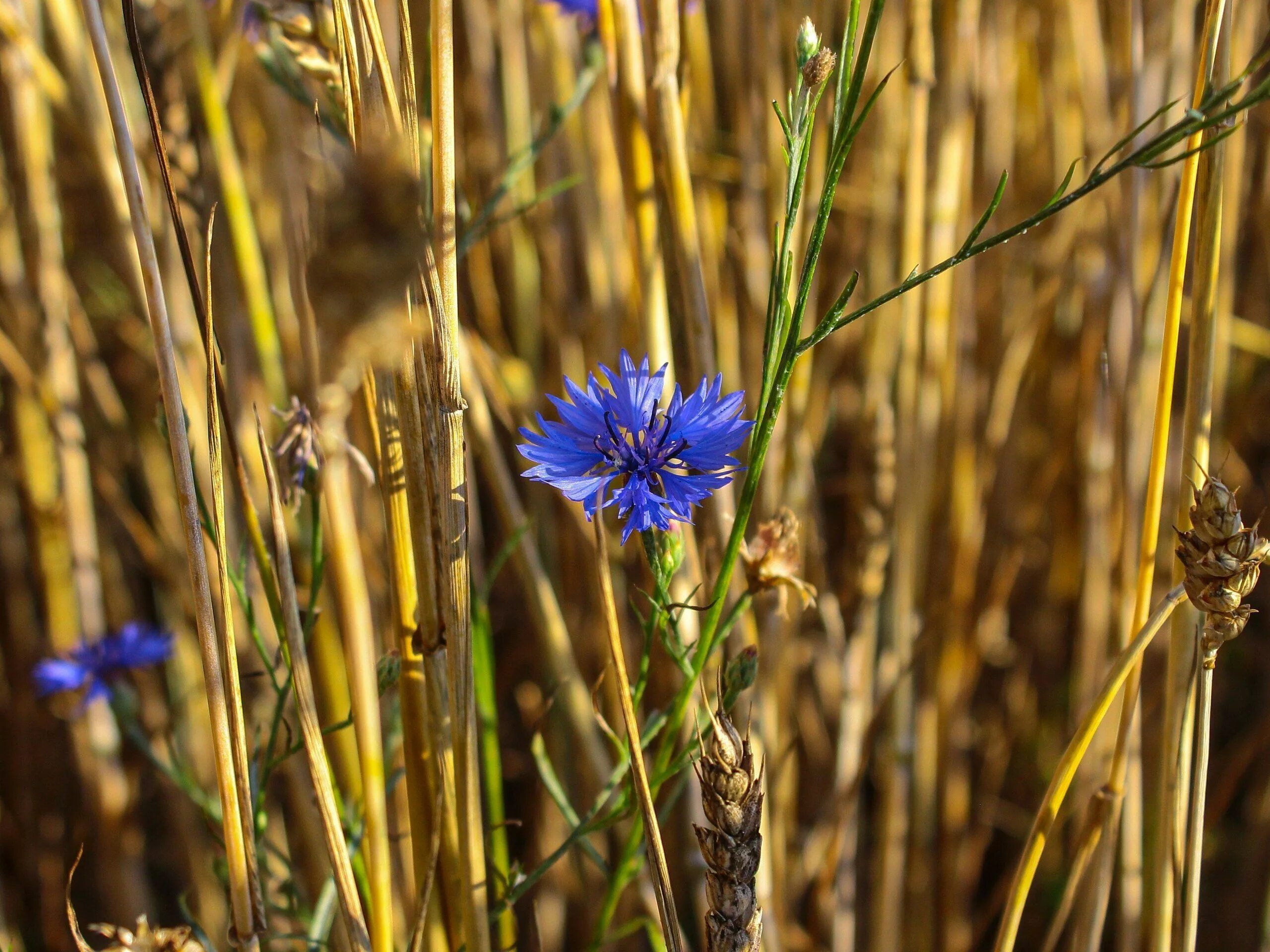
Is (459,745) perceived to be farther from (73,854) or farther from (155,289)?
(73,854)

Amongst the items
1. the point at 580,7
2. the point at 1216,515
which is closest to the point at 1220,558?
the point at 1216,515

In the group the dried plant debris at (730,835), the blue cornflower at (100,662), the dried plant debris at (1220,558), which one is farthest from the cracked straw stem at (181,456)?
the blue cornflower at (100,662)

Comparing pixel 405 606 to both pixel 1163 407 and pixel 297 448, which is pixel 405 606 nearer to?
pixel 297 448

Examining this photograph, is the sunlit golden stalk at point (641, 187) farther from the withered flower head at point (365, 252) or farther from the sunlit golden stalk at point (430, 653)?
the withered flower head at point (365, 252)

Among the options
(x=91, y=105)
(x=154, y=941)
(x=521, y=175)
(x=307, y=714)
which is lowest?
(x=154, y=941)

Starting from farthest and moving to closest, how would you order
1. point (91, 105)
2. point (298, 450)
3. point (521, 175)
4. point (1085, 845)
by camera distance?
1. point (521, 175)
2. point (91, 105)
3. point (1085, 845)
4. point (298, 450)

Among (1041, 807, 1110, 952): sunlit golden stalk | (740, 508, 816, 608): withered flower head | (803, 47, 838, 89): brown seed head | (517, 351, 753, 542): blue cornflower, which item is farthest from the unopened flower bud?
(1041, 807, 1110, 952): sunlit golden stalk
